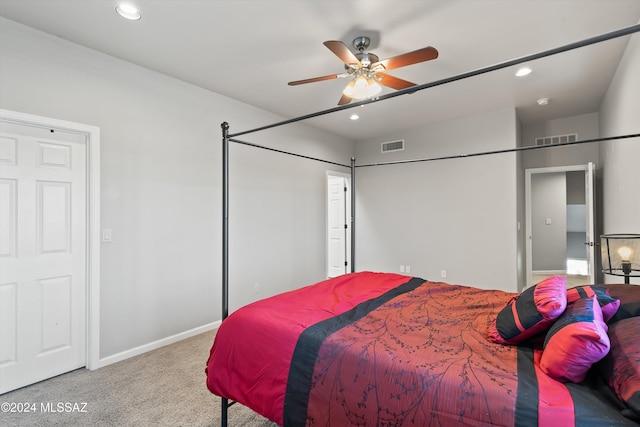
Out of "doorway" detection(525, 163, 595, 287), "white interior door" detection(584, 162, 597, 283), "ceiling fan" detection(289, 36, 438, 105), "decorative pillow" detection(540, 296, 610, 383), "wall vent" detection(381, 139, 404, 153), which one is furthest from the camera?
"doorway" detection(525, 163, 595, 287)

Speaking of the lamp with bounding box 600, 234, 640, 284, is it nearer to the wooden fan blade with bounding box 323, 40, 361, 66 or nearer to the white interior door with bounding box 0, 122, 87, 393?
the wooden fan blade with bounding box 323, 40, 361, 66

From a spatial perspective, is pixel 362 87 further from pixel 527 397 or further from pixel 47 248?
pixel 47 248

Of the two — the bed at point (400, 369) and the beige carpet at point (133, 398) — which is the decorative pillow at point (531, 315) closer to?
the bed at point (400, 369)

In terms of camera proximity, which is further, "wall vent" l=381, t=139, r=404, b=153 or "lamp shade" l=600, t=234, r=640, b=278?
"wall vent" l=381, t=139, r=404, b=153

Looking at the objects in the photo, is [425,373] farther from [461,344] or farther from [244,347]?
[244,347]

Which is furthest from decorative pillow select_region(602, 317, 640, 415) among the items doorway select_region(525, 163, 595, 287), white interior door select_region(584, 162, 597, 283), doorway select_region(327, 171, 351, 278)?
doorway select_region(525, 163, 595, 287)

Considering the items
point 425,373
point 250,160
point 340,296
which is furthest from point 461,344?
point 250,160

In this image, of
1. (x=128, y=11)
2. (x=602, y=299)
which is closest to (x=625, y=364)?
(x=602, y=299)

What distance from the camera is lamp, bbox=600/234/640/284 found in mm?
2061

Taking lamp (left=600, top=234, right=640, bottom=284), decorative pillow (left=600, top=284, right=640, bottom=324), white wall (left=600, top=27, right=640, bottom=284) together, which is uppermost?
white wall (left=600, top=27, right=640, bottom=284)

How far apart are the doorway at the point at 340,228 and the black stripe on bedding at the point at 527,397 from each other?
4703 mm

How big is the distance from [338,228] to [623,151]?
4.08m

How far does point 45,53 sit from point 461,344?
3565 mm

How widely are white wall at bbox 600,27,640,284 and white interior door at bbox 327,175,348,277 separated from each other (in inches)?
147
